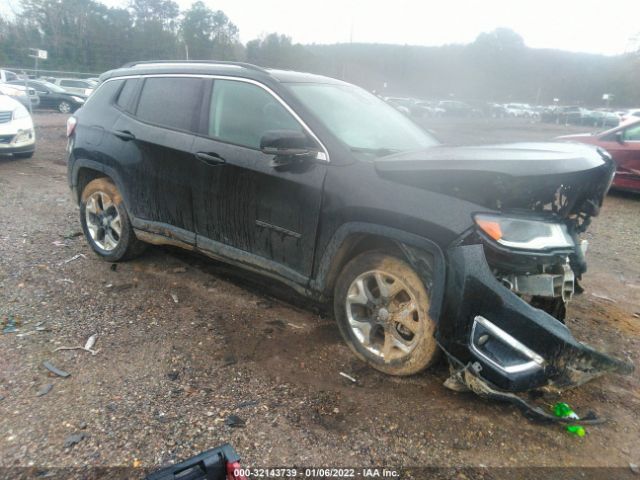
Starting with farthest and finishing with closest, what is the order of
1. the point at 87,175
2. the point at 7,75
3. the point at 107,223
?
the point at 7,75 < the point at 87,175 < the point at 107,223

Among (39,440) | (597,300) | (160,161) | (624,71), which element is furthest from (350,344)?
(624,71)

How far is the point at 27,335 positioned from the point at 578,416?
347 cm

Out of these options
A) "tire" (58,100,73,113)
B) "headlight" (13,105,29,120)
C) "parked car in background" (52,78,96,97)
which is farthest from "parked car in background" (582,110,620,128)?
"headlight" (13,105,29,120)

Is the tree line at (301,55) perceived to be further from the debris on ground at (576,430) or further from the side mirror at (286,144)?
the debris on ground at (576,430)

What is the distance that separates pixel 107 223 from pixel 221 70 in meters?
1.87

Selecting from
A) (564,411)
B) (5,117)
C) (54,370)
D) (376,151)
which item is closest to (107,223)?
(54,370)

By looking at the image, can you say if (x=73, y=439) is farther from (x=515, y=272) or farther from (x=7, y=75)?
(x=7, y=75)

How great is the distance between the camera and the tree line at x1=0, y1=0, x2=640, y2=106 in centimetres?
3033

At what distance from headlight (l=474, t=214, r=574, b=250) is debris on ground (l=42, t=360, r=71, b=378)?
8.18ft

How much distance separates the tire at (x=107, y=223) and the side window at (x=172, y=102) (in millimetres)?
805

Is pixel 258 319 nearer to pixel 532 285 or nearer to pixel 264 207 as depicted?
pixel 264 207

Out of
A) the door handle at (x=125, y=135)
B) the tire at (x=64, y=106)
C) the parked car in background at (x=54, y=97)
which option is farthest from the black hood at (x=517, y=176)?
the tire at (x=64, y=106)

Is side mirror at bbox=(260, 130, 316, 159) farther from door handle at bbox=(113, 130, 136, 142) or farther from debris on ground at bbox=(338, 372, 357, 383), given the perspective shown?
door handle at bbox=(113, 130, 136, 142)

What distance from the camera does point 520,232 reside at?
2395mm
